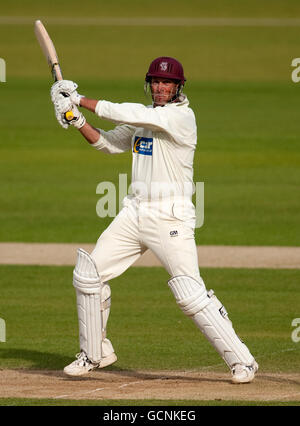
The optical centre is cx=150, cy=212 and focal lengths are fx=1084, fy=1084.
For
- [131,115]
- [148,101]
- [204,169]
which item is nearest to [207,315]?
[131,115]

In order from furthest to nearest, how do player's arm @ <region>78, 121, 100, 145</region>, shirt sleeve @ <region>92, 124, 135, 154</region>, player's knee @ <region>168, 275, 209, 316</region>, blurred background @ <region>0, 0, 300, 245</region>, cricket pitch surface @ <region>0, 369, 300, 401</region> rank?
blurred background @ <region>0, 0, 300, 245</region> < shirt sleeve @ <region>92, 124, 135, 154</region> < player's arm @ <region>78, 121, 100, 145</region> < player's knee @ <region>168, 275, 209, 316</region> < cricket pitch surface @ <region>0, 369, 300, 401</region>

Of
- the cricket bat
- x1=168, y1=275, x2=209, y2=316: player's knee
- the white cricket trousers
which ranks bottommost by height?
x1=168, y1=275, x2=209, y2=316: player's knee

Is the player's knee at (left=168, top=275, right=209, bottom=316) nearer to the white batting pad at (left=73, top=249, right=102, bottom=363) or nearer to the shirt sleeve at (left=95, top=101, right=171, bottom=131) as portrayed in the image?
the white batting pad at (left=73, top=249, right=102, bottom=363)

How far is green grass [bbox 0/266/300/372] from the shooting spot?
870cm

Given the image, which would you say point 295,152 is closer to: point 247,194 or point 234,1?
point 247,194

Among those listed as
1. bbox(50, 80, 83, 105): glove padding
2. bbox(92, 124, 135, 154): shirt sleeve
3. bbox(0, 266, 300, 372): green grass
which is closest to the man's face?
bbox(92, 124, 135, 154): shirt sleeve

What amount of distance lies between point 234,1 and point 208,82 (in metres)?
23.0

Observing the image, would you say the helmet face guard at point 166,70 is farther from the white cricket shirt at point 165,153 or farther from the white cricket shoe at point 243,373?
the white cricket shoe at point 243,373

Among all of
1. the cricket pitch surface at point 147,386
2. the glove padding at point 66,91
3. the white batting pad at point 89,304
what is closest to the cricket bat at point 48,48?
the glove padding at point 66,91

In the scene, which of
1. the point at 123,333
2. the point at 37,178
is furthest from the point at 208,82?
the point at 123,333

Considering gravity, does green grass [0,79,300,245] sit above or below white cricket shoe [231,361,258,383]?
above

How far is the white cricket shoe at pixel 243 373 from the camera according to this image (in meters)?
7.44

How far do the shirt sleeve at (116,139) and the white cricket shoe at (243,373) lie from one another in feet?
5.90

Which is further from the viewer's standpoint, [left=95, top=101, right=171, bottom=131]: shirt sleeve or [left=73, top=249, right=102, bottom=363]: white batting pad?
[left=73, top=249, right=102, bottom=363]: white batting pad
